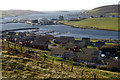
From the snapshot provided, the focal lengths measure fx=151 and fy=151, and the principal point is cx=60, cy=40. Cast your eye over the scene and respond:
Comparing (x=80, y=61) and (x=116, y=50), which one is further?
(x=116, y=50)

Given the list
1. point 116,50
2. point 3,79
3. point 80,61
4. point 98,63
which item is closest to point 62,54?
point 80,61

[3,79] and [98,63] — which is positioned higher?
[3,79]

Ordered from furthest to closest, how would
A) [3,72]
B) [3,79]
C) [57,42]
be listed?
[57,42] → [3,72] → [3,79]

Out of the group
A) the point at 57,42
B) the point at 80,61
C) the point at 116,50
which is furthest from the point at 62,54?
the point at 57,42

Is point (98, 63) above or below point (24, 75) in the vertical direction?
below

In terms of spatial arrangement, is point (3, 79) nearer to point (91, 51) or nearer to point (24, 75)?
point (24, 75)

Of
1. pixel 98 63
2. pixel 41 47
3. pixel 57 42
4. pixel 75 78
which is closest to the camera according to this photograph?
pixel 75 78

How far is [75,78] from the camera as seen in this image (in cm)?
1327

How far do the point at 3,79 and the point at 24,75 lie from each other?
5.90ft

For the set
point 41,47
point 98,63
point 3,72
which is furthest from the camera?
point 41,47

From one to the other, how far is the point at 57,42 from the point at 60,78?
29.3 meters

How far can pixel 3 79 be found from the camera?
10938mm

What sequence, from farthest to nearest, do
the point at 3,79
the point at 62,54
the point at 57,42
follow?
the point at 57,42 → the point at 62,54 → the point at 3,79

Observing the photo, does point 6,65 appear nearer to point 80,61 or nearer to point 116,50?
point 80,61
